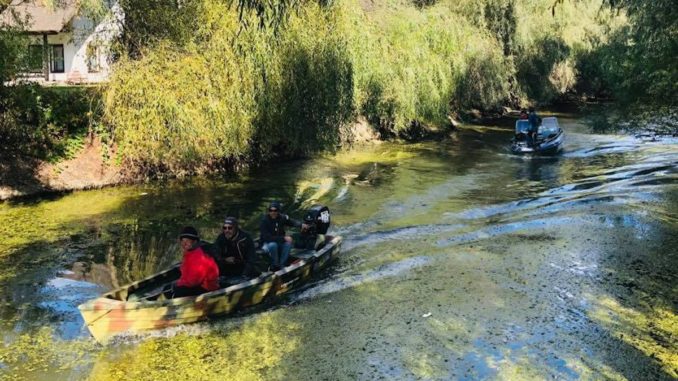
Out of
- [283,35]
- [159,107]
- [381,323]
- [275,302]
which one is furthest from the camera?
[283,35]

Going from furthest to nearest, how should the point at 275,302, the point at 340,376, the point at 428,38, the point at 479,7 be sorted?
1. the point at 479,7
2. the point at 428,38
3. the point at 275,302
4. the point at 340,376

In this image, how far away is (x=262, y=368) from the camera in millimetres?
7484

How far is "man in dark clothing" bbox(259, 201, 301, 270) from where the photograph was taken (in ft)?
34.2

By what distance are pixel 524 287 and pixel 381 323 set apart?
275 centimetres

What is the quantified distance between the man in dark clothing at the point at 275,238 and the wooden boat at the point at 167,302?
0.24 metres

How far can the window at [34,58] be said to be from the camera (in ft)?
57.7

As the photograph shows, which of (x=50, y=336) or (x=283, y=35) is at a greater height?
(x=283, y=35)

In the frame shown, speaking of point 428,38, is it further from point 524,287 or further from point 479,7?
point 524,287

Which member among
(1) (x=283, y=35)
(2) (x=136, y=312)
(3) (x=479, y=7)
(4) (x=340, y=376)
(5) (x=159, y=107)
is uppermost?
(3) (x=479, y=7)

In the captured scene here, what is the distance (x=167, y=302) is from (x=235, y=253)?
165 cm

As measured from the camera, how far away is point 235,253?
971 cm

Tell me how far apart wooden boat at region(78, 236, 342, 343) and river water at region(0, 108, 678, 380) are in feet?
0.57

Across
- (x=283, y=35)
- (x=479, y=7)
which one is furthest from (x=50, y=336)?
(x=479, y=7)

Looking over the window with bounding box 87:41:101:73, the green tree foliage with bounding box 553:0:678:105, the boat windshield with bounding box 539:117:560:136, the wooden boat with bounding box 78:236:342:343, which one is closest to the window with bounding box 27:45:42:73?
the window with bounding box 87:41:101:73
